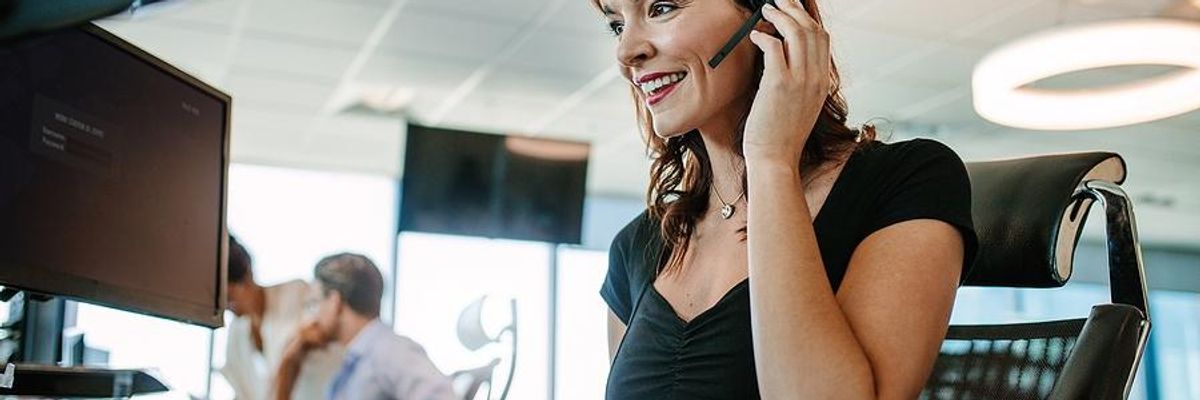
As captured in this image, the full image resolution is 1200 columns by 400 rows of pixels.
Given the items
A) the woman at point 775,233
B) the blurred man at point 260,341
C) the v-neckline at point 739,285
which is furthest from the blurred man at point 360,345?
the v-neckline at point 739,285

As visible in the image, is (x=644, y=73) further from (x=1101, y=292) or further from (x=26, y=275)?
(x=1101, y=292)

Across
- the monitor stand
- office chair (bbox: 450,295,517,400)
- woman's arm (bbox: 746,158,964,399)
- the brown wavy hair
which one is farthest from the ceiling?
the monitor stand

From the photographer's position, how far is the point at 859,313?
107 centimetres

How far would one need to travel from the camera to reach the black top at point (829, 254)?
112 centimetres

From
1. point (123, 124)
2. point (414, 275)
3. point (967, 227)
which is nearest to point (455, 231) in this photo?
point (414, 275)

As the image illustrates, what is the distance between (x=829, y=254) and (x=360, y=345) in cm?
265

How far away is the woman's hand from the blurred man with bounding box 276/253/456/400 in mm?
2310

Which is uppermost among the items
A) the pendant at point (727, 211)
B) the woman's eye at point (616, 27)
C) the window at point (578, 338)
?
the woman's eye at point (616, 27)

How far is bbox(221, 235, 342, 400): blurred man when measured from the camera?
3.48 meters

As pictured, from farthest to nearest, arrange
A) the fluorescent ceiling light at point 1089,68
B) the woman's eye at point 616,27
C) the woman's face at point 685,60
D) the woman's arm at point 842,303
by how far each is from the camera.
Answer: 1. the fluorescent ceiling light at point 1089,68
2. the woman's eye at point 616,27
3. the woman's face at point 685,60
4. the woman's arm at point 842,303

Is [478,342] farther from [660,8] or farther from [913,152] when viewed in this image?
[913,152]

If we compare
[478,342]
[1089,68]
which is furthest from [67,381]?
[1089,68]

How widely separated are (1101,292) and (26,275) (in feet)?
35.9

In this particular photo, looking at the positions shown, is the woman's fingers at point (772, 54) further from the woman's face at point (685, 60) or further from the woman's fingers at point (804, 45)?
the woman's face at point (685, 60)
